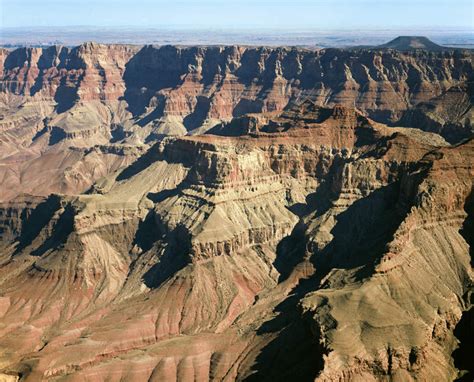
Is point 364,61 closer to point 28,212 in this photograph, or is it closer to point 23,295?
point 28,212

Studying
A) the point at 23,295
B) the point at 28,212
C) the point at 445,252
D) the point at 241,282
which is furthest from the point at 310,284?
the point at 28,212

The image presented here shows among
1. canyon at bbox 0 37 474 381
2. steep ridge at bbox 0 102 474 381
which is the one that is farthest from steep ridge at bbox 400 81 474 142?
steep ridge at bbox 0 102 474 381

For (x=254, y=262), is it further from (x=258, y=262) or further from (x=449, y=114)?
(x=449, y=114)

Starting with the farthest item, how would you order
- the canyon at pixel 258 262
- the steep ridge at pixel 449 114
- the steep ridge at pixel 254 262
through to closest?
the steep ridge at pixel 449 114 → the steep ridge at pixel 254 262 → the canyon at pixel 258 262

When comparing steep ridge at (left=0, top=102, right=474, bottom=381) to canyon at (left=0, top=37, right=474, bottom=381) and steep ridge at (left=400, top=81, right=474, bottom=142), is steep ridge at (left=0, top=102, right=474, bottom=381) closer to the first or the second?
canyon at (left=0, top=37, right=474, bottom=381)

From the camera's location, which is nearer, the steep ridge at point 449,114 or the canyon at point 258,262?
the canyon at point 258,262

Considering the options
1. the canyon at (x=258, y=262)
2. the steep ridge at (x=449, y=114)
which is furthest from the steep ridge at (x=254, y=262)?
the steep ridge at (x=449, y=114)

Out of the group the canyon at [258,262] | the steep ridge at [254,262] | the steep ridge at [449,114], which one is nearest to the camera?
the canyon at [258,262]

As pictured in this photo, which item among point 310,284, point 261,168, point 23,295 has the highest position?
point 261,168

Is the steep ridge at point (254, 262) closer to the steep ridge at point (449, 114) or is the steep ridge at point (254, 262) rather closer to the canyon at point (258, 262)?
the canyon at point (258, 262)
